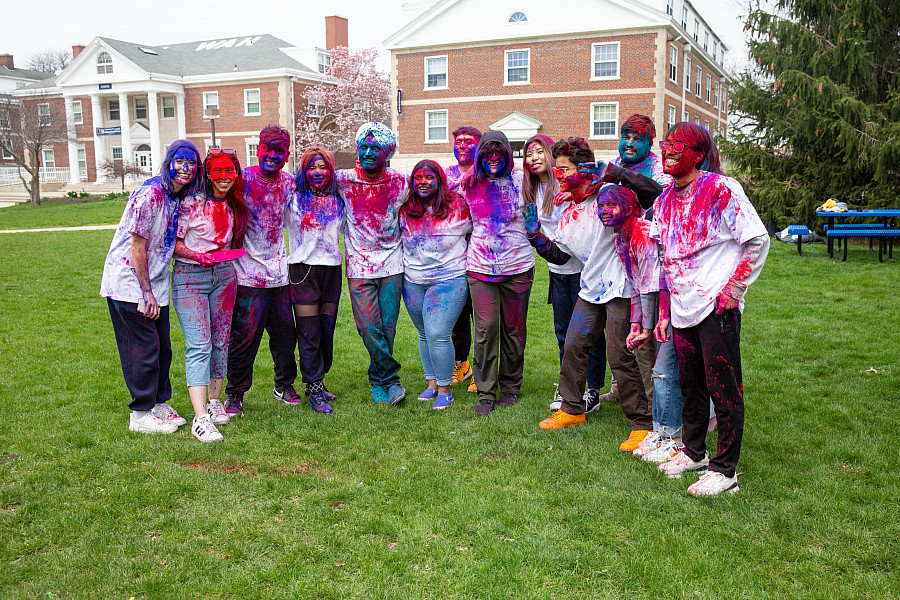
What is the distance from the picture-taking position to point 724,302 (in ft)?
11.8

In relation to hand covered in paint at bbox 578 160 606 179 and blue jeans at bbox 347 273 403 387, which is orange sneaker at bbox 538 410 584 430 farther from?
hand covered in paint at bbox 578 160 606 179

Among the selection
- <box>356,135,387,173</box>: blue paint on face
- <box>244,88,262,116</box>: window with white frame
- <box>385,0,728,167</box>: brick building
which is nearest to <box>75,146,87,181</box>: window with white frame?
<box>244,88,262,116</box>: window with white frame

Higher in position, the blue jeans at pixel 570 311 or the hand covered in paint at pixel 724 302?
the hand covered in paint at pixel 724 302

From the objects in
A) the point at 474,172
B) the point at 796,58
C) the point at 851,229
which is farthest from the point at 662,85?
the point at 474,172

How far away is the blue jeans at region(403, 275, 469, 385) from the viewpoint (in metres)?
5.48

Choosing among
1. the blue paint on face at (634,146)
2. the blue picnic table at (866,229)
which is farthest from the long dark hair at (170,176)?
the blue picnic table at (866,229)

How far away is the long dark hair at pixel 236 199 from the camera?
4.96 metres

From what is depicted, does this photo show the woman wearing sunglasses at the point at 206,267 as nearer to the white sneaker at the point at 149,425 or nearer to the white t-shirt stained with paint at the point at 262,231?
the white t-shirt stained with paint at the point at 262,231

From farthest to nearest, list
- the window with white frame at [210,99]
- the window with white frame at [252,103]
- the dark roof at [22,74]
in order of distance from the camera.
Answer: the dark roof at [22,74] → the window with white frame at [210,99] → the window with white frame at [252,103]

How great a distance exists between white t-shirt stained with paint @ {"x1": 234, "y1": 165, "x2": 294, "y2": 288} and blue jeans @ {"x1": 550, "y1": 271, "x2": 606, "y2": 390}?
219cm

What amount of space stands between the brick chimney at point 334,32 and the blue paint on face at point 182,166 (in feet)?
143

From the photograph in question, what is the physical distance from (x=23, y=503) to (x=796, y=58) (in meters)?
19.4

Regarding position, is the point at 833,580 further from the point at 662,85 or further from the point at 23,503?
the point at 662,85

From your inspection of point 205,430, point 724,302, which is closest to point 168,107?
point 205,430
